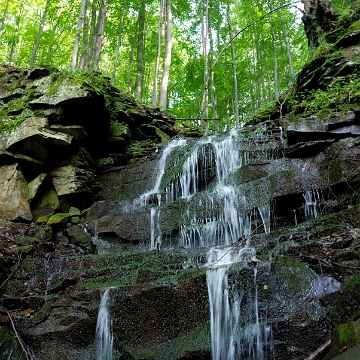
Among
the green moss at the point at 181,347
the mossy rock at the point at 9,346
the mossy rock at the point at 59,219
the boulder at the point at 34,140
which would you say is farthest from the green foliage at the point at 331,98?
the mossy rock at the point at 9,346

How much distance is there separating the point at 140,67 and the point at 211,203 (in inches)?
404

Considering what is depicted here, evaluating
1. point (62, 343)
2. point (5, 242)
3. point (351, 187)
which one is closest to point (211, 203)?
point (351, 187)

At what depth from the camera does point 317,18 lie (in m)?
10.2

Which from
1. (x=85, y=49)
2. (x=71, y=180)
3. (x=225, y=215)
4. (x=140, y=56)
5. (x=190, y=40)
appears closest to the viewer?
(x=225, y=215)

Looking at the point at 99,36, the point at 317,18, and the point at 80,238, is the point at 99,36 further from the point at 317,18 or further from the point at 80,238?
the point at 80,238

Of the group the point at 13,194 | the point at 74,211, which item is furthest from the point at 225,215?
the point at 13,194

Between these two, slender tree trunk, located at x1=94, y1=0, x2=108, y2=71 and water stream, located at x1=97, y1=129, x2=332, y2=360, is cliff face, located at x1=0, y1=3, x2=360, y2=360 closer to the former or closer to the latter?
water stream, located at x1=97, y1=129, x2=332, y2=360

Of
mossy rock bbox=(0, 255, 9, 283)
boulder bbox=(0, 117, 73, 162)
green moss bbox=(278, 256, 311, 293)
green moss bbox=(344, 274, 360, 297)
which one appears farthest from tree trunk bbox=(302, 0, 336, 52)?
mossy rock bbox=(0, 255, 9, 283)

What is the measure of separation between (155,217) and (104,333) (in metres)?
2.84

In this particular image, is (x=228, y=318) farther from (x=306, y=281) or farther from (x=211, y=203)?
(x=211, y=203)

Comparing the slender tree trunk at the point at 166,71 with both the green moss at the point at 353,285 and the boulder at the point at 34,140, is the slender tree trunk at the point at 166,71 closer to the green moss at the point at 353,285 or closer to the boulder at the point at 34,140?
the boulder at the point at 34,140

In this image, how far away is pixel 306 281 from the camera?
12.6ft

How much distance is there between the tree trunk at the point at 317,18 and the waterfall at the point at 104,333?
8.88 meters

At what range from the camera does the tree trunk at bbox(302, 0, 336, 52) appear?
10.0 metres
